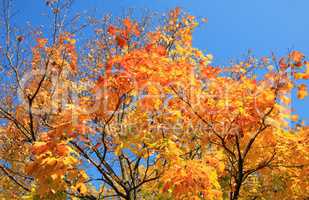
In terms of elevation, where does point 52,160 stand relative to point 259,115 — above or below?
below

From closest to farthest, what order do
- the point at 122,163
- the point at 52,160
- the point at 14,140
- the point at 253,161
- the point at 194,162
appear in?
the point at 52,160, the point at 194,162, the point at 253,161, the point at 122,163, the point at 14,140

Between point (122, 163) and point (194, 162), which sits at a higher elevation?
point (122, 163)

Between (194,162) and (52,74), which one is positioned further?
(52,74)

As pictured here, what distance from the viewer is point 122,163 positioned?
1201cm

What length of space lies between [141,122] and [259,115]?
285 centimetres

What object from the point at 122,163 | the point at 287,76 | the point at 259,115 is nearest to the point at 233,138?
the point at 259,115

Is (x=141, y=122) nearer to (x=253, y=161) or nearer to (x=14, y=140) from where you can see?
(x=253, y=161)

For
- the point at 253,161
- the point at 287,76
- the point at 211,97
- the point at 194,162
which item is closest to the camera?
the point at 194,162

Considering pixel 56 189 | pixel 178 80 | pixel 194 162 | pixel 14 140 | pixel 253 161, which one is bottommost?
pixel 56 189

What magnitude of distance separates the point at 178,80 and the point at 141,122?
1.53 metres

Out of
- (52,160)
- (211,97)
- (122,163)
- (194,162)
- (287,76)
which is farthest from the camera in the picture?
(122,163)

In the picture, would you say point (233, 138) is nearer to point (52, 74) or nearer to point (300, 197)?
point (300, 197)

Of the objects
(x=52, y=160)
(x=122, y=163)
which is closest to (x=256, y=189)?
(x=122, y=163)

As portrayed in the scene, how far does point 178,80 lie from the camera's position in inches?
342
